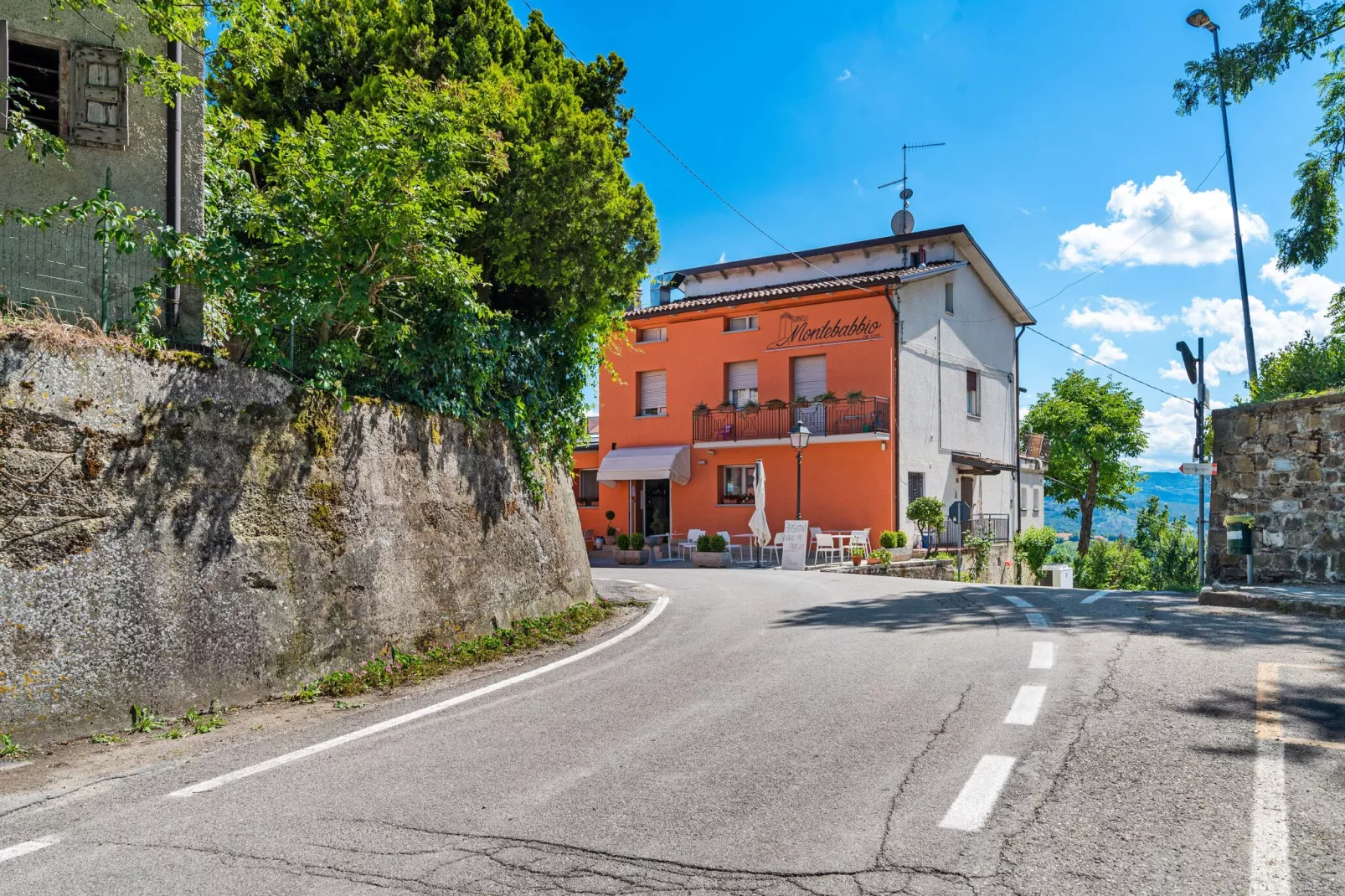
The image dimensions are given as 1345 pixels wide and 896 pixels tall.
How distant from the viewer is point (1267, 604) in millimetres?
10867

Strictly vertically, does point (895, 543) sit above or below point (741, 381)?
below

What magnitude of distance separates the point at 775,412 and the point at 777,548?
186 inches

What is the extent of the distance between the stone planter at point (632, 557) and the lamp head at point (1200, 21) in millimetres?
18630

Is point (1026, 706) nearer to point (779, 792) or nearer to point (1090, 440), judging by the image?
point (779, 792)

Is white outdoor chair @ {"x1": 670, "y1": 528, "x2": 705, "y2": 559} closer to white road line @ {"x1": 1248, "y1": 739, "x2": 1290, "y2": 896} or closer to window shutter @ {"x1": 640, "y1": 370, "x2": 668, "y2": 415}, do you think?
window shutter @ {"x1": 640, "y1": 370, "x2": 668, "y2": 415}

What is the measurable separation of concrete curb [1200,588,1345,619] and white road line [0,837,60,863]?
11414mm

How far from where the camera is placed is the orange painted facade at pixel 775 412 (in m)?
28.6

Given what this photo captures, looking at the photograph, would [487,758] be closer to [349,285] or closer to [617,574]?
[349,285]

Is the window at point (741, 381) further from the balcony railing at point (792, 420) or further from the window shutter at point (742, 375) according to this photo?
the balcony railing at point (792, 420)

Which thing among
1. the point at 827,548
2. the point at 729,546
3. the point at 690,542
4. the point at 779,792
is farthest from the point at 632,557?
the point at 779,792

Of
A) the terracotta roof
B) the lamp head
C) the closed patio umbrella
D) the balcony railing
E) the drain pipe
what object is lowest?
the closed patio umbrella

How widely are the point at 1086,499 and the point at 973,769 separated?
4507 centimetres

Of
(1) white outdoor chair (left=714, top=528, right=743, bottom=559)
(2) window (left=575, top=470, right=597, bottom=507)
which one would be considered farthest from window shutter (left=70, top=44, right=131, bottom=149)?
(2) window (left=575, top=470, right=597, bottom=507)

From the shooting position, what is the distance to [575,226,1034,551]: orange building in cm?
2884
